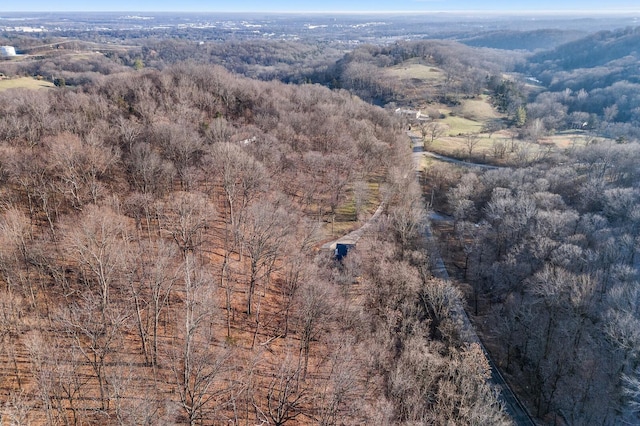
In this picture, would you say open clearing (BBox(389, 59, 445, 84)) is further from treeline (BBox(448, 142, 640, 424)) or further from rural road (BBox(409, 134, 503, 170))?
treeline (BBox(448, 142, 640, 424))

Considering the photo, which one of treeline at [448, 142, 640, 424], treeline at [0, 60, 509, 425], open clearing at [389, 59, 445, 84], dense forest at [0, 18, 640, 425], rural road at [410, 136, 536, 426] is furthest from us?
open clearing at [389, 59, 445, 84]

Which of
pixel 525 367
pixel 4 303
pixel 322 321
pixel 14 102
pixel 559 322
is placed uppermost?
pixel 14 102

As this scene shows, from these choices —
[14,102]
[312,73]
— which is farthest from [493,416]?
[312,73]

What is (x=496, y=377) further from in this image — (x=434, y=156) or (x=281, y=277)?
(x=434, y=156)

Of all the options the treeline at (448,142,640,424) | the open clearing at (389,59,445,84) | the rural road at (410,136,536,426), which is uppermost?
the open clearing at (389,59,445,84)

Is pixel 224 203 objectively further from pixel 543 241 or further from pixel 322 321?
Result: pixel 543 241

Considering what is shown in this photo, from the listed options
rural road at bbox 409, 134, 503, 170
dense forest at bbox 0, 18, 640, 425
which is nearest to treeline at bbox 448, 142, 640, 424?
dense forest at bbox 0, 18, 640, 425
